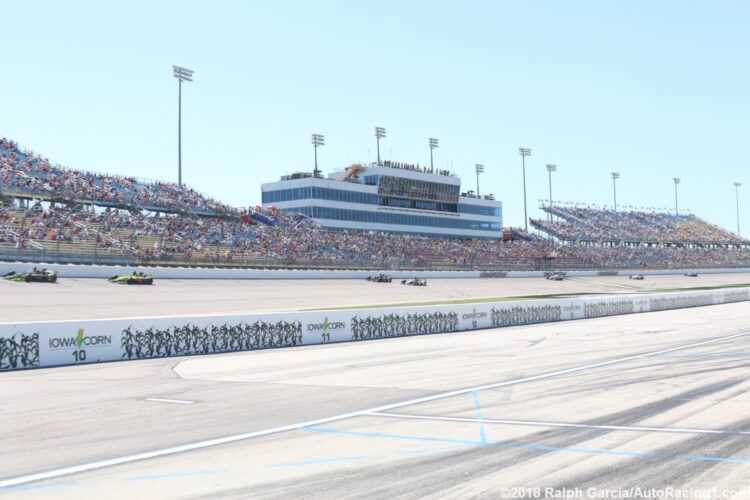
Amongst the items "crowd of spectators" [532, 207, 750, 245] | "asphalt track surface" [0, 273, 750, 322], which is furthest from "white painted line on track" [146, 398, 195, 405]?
"crowd of spectators" [532, 207, 750, 245]

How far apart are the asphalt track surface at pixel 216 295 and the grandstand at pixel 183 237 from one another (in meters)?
3.21

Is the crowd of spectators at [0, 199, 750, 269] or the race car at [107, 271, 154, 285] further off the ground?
the crowd of spectators at [0, 199, 750, 269]

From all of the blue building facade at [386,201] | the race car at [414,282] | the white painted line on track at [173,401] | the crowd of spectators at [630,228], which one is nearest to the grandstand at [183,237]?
the blue building facade at [386,201]

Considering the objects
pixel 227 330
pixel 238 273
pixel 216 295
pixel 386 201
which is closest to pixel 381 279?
pixel 238 273

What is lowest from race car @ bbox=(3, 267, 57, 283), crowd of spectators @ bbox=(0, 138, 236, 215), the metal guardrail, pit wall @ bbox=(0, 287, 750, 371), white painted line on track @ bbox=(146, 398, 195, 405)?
white painted line on track @ bbox=(146, 398, 195, 405)

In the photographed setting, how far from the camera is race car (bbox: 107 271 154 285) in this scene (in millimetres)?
43688

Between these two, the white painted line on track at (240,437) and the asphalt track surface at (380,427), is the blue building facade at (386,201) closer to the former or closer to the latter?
the asphalt track surface at (380,427)

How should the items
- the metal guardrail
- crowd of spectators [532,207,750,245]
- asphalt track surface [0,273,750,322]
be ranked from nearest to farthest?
asphalt track surface [0,273,750,322]
the metal guardrail
crowd of spectators [532,207,750,245]

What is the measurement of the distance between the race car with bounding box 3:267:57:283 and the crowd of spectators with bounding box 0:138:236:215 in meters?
12.8

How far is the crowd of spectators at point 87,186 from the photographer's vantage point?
52469mm

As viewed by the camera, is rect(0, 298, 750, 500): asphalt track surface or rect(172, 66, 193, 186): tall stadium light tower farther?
rect(172, 66, 193, 186): tall stadium light tower

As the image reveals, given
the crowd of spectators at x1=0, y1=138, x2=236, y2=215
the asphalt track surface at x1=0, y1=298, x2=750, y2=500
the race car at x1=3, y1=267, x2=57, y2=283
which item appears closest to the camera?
the asphalt track surface at x1=0, y1=298, x2=750, y2=500

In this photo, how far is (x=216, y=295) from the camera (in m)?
44.3

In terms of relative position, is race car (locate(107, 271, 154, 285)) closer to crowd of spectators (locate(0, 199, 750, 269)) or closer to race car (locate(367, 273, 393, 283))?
crowd of spectators (locate(0, 199, 750, 269))
